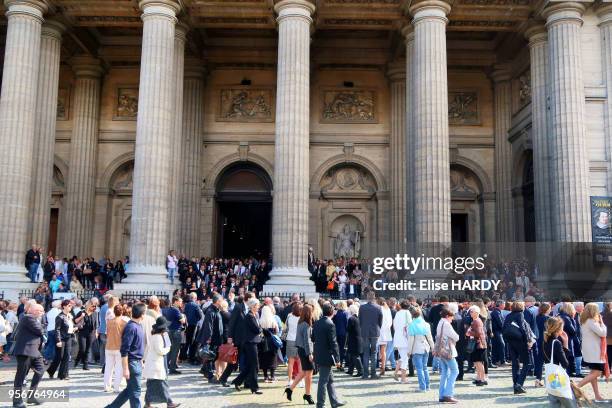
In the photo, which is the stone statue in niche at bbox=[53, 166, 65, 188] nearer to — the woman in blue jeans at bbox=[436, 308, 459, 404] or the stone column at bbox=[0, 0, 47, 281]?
the stone column at bbox=[0, 0, 47, 281]

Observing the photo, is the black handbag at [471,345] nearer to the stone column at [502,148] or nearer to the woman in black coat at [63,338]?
the woman in black coat at [63,338]

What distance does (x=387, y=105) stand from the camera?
30.0 m

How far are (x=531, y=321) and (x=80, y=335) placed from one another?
10.4 meters

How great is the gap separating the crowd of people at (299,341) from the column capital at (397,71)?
581 inches

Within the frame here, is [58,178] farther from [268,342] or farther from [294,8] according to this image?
[268,342]

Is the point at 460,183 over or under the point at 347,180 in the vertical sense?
under

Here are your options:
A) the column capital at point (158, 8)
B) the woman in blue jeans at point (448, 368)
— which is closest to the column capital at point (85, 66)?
the column capital at point (158, 8)

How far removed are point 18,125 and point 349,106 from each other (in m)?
14.9

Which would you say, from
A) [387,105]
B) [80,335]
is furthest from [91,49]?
[80,335]

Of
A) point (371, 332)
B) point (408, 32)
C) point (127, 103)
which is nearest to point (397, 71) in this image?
point (408, 32)

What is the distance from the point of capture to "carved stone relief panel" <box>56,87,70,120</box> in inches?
1174

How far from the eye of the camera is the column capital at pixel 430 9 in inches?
891

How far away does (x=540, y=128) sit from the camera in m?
23.9

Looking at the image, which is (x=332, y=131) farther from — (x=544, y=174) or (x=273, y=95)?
(x=544, y=174)
